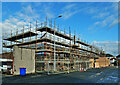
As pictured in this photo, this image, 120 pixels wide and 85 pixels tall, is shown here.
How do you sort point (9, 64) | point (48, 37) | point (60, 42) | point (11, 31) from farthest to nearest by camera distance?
point (11, 31), point (60, 42), point (48, 37), point (9, 64)

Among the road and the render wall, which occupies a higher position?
the render wall

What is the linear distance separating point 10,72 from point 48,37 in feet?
30.3

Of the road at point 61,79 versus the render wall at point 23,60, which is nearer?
the road at point 61,79

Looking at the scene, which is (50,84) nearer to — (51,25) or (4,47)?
(51,25)

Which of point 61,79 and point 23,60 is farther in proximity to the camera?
point 23,60

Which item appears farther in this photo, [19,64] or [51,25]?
[51,25]

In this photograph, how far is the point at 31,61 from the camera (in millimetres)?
20438

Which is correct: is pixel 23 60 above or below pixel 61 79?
above

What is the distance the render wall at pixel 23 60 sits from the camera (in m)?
17.7

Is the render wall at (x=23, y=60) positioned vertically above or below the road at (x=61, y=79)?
above

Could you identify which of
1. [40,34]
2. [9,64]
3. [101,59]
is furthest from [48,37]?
[101,59]

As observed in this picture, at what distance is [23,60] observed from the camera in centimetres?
1908

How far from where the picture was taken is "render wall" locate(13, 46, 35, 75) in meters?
17.7

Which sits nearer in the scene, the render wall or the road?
the road
